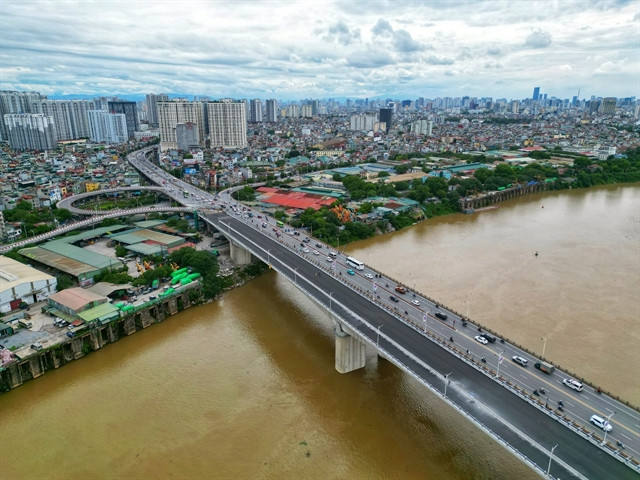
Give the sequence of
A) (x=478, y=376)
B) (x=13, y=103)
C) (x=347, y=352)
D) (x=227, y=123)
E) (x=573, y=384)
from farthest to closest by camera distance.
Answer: (x=13, y=103)
(x=227, y=123)
(x=347, y=352)
(x=478, y=376)
(x=573, y=384)

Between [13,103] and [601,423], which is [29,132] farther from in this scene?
[601,423]

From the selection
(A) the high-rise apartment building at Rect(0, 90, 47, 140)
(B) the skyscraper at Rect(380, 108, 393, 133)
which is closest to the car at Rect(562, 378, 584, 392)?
(A) the high-rise apartment building at Rect(0, 90, 47, 140)

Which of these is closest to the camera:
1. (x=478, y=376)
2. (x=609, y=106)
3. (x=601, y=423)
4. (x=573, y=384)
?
(x=601, y=423)

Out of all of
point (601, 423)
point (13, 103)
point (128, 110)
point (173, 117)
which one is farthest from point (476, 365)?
point (128, 110)

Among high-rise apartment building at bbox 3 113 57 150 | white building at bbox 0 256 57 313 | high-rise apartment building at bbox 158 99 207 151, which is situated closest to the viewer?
white building at bbox 0 256 57 313

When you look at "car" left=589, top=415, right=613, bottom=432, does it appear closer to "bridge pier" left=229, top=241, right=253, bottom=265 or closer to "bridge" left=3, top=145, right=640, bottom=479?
"bridge" left=3, top=145, right=640, bottom=479

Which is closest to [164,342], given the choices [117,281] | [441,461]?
[117,281]
